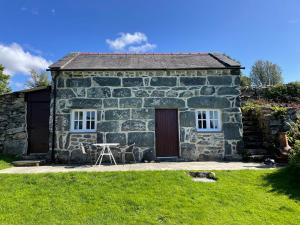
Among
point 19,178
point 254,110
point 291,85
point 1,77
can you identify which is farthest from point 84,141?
point 1,77

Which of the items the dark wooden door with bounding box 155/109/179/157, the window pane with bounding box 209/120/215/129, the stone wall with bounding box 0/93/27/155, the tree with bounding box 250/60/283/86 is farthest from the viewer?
the tree with bounding box 250/60/283/86

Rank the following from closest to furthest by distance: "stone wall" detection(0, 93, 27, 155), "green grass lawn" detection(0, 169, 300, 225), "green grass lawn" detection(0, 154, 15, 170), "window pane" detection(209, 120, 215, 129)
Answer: "green grass lawn" detection(0, 169, 300, 225)
"green grass lawn" detection(0, 154, 15, 170)
"window pane" detection(209, 120, 215, 129)
"stone wall" detection(0, 93, 27, 155)

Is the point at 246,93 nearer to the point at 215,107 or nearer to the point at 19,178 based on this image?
the point at 215,107

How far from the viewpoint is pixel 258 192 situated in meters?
5.99

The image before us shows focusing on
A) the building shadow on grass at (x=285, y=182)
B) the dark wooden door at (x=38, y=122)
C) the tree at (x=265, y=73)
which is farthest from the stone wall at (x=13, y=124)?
the tree at (x=265, y=73)

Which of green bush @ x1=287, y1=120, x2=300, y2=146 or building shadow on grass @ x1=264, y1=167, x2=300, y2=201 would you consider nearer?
building shadow on grass @ x1=264, y1=167, x2=300, y2=201

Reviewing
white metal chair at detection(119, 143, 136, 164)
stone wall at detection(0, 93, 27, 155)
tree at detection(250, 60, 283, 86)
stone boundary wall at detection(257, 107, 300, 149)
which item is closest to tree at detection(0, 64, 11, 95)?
stone wall at detection(0, 93, 27, 155)

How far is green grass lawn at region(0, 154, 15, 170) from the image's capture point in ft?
29.3

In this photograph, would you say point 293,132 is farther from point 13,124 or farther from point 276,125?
point 13,124

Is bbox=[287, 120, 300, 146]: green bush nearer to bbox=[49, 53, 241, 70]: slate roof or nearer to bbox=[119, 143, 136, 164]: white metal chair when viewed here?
bbox=[49, 53, 241, 70]: slate roof

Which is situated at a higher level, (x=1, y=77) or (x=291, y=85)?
(x=1, y=77)

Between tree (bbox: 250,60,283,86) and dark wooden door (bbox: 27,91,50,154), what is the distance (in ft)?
83.1

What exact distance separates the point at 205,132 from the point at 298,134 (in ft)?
11.9

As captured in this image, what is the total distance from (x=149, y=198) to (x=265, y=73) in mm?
29174
